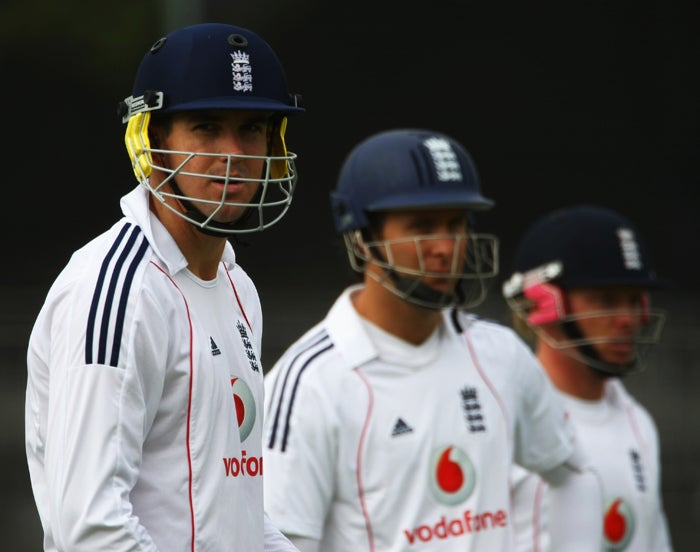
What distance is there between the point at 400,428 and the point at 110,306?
1.84 m

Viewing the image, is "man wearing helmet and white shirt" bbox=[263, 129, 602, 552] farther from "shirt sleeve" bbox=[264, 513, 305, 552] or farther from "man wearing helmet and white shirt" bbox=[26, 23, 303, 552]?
"man wearing helmet and white shirt" bbox=[26, 23, 303, 552]

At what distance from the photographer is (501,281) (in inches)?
446

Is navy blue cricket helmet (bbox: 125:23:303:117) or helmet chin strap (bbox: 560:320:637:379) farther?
helmet chin strap (bbox: 560:320:637:379)

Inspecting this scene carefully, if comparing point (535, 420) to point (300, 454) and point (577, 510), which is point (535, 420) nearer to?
point (577, 510)

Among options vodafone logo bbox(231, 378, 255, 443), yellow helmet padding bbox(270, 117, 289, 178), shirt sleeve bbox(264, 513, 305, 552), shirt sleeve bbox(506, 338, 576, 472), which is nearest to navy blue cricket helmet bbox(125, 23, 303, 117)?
yellow helmet padding bbox(270, 117, 289, 178)

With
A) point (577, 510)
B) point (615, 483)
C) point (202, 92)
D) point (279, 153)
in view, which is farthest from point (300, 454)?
point (615, 483)

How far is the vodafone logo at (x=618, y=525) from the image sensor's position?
231 inches

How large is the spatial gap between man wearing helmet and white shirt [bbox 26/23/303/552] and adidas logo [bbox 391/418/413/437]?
1.10m

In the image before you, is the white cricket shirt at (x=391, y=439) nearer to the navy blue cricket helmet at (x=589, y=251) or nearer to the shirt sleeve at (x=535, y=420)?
the shirt sleeve at (x=535, y=420)

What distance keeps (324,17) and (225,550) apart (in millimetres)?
8779

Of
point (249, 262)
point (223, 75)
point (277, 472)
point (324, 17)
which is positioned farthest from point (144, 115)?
point (324, 17)

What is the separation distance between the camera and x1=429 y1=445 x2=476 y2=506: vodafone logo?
4691 millimetres

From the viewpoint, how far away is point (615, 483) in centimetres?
592

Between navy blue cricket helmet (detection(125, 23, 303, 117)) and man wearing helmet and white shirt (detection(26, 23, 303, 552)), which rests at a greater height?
navy blue cricket helmet (detection(125, 23, 303, 117))
